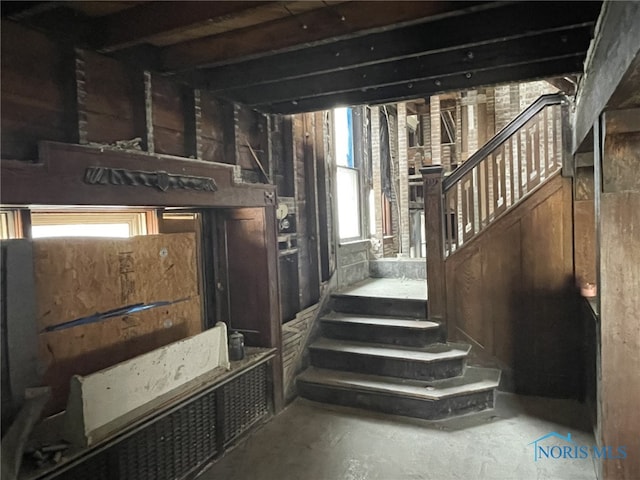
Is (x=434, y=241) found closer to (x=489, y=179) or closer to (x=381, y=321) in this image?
(x=489, y=179)

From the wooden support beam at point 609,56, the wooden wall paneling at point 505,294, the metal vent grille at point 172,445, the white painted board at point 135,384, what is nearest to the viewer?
the wooden support beam at point 609,56

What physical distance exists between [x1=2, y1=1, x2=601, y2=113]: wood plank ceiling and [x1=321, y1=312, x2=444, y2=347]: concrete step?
6.73 ft

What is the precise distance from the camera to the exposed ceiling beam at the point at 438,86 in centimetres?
267

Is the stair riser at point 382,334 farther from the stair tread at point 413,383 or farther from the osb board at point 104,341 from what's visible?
the osb board at point 104,341

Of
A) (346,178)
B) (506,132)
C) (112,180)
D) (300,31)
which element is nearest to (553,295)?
(506,132)

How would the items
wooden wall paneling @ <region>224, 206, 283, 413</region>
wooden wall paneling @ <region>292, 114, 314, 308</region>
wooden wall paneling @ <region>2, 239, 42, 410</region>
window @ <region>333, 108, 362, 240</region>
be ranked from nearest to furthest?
wooden wall paneling @ <region>2, 239, 42, 410</region> < wooden wall paneling @ <region>224, 206, 283, 413</region> < wooden wall paneling @ <region>292, 114, 314, 308</region> < window @ <region>333, 108, 362, 240</region>

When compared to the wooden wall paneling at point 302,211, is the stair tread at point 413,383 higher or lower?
lower

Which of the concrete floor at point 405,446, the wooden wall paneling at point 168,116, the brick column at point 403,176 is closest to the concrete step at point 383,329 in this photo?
the concrete floor at point 405,446

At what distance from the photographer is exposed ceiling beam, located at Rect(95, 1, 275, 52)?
185cm

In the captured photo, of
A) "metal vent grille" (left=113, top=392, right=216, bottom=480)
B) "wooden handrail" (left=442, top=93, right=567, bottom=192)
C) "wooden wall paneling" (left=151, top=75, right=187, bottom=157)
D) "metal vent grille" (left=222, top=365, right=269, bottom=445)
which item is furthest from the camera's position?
"wooden handrail" (left=442, top=93, right=567, bottom=192)

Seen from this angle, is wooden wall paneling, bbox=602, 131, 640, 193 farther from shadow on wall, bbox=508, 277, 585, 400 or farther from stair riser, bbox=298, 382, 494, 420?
stair riser, bbox=298, 382, 494, 420

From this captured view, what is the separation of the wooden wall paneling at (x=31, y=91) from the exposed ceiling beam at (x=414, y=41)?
961 mm

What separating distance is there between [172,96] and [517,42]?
212 centimetres

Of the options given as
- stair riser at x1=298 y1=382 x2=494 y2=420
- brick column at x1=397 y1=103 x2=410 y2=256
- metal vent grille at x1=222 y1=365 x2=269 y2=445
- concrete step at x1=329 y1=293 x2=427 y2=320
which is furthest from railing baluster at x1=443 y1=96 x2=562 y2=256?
brick column at x1=397 y1=103 x2=410 y2=256
